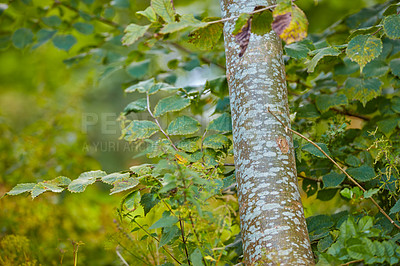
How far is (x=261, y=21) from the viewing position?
62 centimetres

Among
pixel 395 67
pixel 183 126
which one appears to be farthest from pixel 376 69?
pixel 183 126

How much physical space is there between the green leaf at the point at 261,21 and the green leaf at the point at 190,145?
1.23 feet

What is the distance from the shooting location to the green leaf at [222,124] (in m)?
Result: 0.93

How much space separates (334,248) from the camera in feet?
1.98

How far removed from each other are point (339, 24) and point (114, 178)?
44.7 inches

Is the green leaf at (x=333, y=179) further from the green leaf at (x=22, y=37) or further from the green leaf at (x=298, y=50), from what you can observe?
the green leaf at (x=22, y=37)

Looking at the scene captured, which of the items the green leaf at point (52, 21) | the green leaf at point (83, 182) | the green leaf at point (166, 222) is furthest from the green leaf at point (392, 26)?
the green leaf at point (52, 21)

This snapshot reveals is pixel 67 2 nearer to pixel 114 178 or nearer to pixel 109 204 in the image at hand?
pixel 109 204

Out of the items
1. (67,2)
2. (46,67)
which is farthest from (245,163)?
(46,67)

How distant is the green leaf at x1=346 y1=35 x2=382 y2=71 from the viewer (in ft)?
2.39

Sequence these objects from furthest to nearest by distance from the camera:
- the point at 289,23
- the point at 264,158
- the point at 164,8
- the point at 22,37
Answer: the point at 22,37
the point at 164,8
the point at 264,158
the point at 289,23

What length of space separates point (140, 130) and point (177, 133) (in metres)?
0.10

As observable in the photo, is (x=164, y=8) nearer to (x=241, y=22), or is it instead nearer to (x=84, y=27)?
(x=241, y=22)

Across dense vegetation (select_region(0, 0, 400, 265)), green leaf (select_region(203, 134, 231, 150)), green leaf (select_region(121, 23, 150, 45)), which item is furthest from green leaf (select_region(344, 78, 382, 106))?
green leaf (select_region(121, 23, 150, 45))
